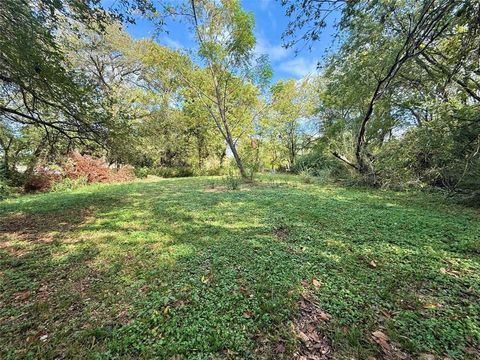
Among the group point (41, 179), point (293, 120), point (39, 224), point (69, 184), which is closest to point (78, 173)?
point (69, 184)

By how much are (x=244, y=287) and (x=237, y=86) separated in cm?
876

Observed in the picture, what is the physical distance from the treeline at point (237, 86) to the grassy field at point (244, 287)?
2.22 meters

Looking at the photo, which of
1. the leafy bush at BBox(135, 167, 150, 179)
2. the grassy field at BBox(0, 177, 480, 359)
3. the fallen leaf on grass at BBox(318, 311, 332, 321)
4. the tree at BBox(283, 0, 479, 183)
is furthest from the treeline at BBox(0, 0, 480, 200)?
the fallen leaf on grass at BBox(318, 311, 332, 321)

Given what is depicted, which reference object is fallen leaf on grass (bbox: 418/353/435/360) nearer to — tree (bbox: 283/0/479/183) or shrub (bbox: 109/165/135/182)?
tree (bbox: 283/0/479/183)

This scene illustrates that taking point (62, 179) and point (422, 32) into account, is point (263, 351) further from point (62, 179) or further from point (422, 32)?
point (62, 179)

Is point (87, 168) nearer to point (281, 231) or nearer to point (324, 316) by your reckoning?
point (281, 231)

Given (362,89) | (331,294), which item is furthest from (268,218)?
(362,89)

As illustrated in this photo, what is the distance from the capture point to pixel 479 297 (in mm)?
1776

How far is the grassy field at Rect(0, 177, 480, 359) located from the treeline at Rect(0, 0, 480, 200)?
7.29 feet

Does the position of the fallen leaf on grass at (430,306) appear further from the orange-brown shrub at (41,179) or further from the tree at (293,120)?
the tree at (293,120)

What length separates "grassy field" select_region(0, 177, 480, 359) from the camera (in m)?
1.43

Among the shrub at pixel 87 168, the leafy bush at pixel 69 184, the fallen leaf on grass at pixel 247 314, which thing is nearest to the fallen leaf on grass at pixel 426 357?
the fallen leaf on grass at pixel 247 314

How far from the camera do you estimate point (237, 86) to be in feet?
30.1

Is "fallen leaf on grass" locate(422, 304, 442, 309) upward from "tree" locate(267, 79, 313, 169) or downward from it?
downward
